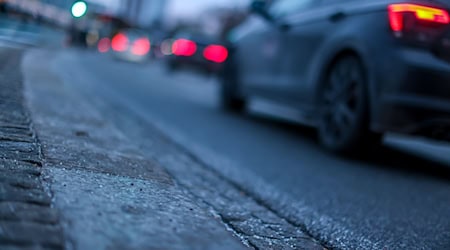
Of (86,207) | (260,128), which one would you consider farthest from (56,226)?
(260,128)

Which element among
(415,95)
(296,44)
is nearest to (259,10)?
(296,44)

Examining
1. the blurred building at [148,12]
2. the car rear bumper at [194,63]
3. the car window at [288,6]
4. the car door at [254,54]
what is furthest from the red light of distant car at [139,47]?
the blurred building at [148,12]

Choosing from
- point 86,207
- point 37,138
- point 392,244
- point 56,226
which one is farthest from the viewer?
point 37,138

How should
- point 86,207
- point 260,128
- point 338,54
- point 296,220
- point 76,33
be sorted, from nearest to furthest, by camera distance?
1. point 86,207
2. point 296,220
3. point 338,54
4. point 260,128
5. point 76,33

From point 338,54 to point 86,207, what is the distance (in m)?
3.69

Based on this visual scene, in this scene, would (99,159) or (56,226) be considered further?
(99,159)

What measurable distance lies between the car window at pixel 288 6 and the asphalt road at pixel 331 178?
1409 mm

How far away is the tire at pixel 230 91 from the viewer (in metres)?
8.77

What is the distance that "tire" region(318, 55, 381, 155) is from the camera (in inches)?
206

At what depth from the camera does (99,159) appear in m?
3.55

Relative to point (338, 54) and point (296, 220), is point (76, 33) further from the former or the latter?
point (296, 220)

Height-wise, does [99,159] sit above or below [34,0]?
below

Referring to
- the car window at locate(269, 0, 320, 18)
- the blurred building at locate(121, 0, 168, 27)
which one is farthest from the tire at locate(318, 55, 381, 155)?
the blurred building at locate(121, 0, 168, 27)

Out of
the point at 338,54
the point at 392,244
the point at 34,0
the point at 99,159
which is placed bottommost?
the point at 392,244
